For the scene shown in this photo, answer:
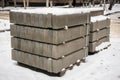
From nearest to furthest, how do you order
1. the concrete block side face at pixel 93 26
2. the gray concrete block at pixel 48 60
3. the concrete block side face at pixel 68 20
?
the concrete block side face at pixel 68 20, the gray concrete block at pixel 48 60, the concrete block side face at pixel 93 26

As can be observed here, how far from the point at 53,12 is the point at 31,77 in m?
1.82

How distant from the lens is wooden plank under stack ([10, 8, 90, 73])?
6168 mm

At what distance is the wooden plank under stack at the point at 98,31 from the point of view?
857 cm

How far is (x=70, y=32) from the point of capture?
6.67m

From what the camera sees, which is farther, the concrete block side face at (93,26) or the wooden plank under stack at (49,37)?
the concrete block side face at (93,26)

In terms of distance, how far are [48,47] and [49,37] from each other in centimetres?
27

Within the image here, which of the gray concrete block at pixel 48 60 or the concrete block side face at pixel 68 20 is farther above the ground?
the concrete block side face at pixel 68 20

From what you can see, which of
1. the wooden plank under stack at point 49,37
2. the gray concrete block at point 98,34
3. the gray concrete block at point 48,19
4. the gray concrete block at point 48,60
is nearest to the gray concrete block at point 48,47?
the wooden plank under stack at point 49,37

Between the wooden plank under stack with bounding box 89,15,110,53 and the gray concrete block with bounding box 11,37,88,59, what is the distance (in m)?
1.05

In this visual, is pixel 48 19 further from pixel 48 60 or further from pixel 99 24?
pixel 99 24

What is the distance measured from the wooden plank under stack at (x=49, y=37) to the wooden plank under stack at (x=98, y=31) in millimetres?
995

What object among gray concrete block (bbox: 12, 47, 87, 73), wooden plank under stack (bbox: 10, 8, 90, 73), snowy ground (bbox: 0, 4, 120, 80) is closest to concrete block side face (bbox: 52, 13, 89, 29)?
wooden plank under stack (bbox: 10, 8, 90, 73)

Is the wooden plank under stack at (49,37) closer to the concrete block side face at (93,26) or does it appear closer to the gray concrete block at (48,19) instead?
the gray concrete block at (48,19)

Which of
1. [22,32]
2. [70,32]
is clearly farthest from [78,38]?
[22,32]
